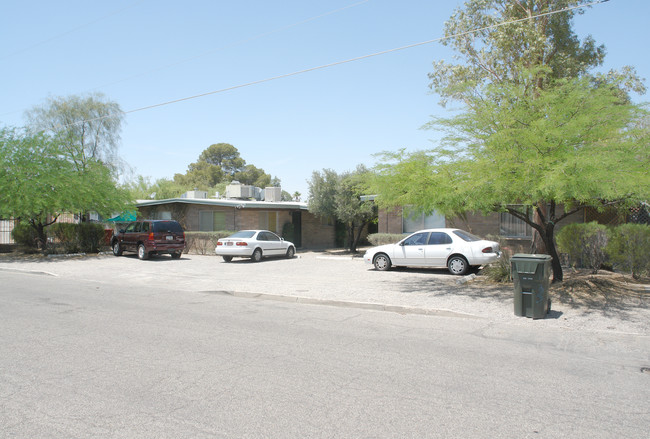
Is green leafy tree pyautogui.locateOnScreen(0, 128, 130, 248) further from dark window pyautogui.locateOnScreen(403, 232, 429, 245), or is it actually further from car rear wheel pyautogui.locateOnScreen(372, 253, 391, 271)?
dark window pyautogui.locateOnScreen(403, 232, 429, 245)

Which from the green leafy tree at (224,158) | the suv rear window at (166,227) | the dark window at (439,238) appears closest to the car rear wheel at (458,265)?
the dark window at (439,238)

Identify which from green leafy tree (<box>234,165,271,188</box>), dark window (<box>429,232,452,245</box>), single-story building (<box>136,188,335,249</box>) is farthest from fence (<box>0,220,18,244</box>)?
green leafy tree (<box>234,165,271,188</box>)

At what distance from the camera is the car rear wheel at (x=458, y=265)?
14758 millimetres

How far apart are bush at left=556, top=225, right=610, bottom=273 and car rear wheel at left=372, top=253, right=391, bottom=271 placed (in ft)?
17.6

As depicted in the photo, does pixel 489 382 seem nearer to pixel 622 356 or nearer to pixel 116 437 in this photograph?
pixel 622 356

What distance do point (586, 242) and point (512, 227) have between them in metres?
5.71

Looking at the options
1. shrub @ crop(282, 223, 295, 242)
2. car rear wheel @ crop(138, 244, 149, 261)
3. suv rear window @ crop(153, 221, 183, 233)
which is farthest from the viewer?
shrub @ crop(282, 223, 295, 242)

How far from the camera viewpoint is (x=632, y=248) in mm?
12055

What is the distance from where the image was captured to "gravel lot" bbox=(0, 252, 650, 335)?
358 inches

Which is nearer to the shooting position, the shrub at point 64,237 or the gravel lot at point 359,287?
the gravel lot at point 359,287

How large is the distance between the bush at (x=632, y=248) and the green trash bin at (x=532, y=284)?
483 cm

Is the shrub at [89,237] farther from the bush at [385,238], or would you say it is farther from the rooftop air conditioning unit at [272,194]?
the bush at [385,238]

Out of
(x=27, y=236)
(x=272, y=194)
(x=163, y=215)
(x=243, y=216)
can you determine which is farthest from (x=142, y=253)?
(x=272, y=194)

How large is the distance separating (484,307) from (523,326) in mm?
1483
